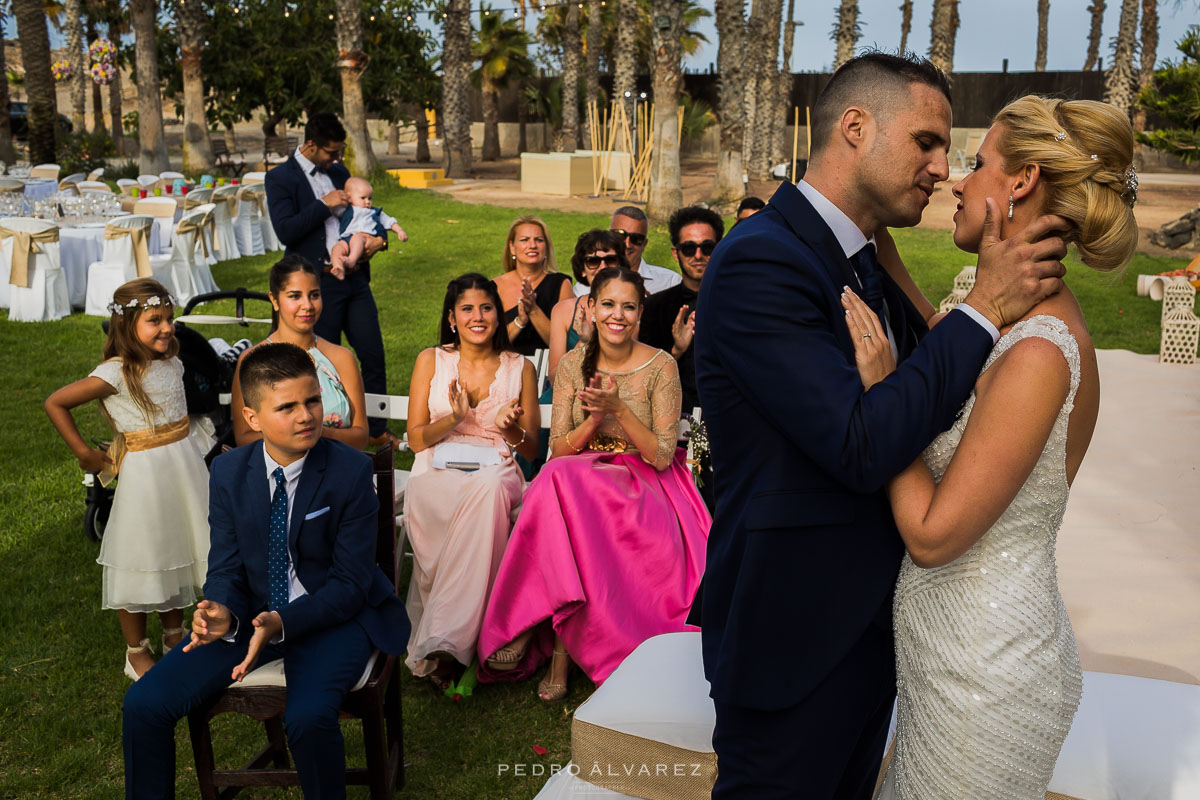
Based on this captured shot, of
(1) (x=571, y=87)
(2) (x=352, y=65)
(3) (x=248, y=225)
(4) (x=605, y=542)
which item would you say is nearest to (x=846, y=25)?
(1) (x=571, y=87)

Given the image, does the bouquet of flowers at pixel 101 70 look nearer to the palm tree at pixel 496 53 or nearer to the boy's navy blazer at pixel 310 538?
the palm tree at pixel 496 53

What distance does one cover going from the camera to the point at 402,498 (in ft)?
18.2

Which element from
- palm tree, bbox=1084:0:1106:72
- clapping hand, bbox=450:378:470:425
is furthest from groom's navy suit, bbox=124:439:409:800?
palm tree, bbox=1084:0:1106:72

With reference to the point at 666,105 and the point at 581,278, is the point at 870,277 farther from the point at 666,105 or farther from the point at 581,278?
the point at 666,105

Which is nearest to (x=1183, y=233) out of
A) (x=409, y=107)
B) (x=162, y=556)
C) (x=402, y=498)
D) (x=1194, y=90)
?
(x=1194, y=90)

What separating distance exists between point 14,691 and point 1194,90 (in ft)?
57.8

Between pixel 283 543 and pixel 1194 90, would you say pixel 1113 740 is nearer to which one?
pixel 283 543

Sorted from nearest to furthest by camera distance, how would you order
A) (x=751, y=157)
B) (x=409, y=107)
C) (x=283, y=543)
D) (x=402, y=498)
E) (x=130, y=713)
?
(x=130, y=713)
(x=283, y=543)
(x=402, y=498)
(x=751, y=157)
(x=409, y=107)

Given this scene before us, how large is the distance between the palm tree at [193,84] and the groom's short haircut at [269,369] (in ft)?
80.1

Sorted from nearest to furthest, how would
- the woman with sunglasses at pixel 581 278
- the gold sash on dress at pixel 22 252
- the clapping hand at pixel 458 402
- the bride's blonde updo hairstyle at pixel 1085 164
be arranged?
the bride's blonde updo hairstyle at pixel 1085 164, the clapping hand at pixel 458 402, the woman with sunglasses at pixel 581 278, the gold sash on dress at pixel 22 252

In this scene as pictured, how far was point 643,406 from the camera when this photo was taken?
191 inches

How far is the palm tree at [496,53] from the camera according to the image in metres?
41.5

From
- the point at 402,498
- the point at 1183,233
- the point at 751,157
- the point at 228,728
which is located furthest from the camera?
the point at 751,157

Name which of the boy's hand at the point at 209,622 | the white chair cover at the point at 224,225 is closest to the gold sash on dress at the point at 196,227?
the white chair cover at the point at 224,225
